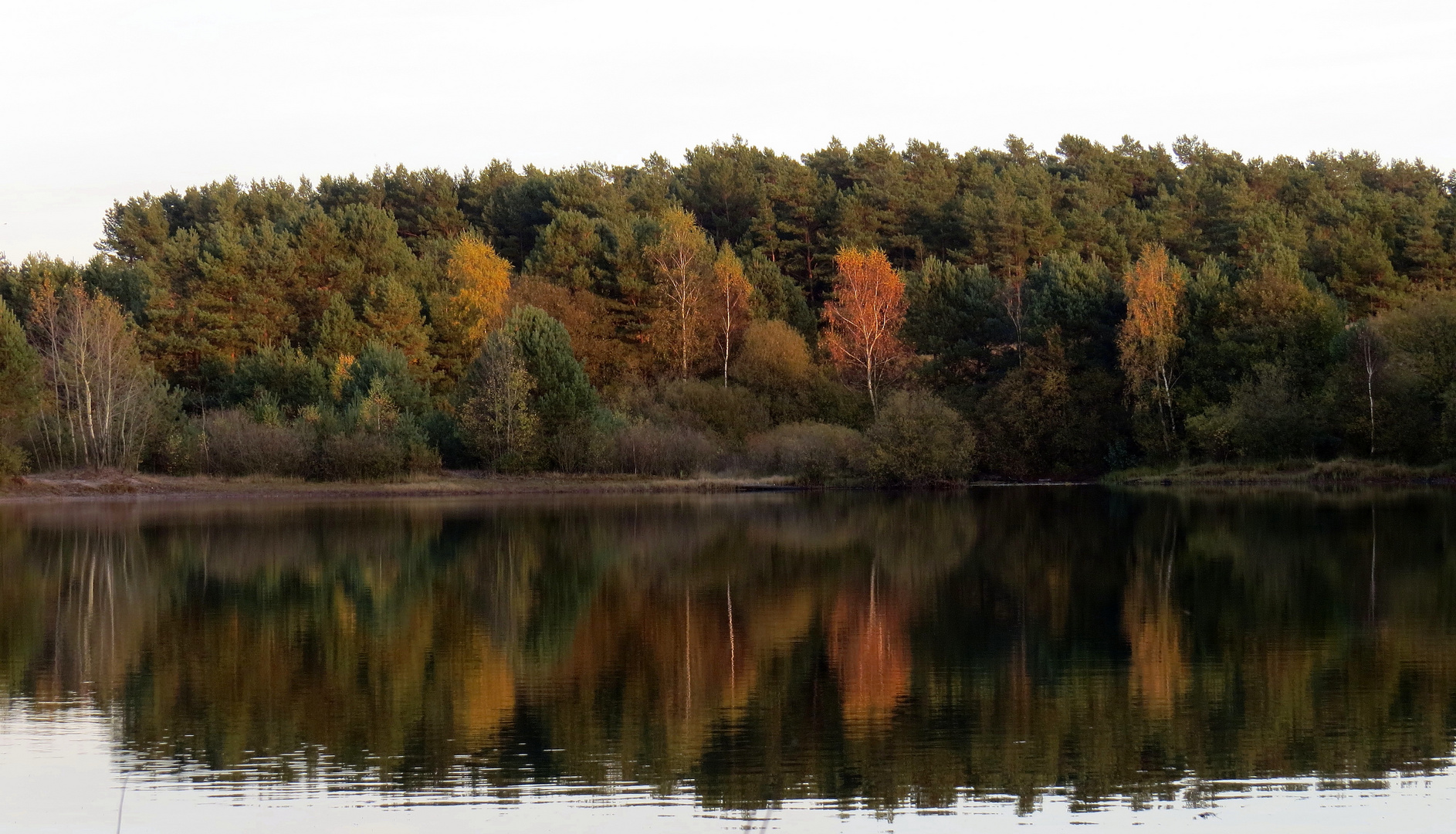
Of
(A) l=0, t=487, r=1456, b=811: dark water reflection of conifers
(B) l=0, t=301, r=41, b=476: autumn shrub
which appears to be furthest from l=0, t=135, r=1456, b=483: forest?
(A) l=0, t=487, r=1456, b=811: dark water reflection of conifers

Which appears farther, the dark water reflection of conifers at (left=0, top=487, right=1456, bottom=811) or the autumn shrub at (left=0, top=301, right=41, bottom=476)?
the autumn shrub at (left=0, top=301, right=41, bottom=476)

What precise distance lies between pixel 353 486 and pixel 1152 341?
98.3 feet

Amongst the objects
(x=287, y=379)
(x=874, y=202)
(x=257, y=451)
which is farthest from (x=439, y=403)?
(x=874, y=202)

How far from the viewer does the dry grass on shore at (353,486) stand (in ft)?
158

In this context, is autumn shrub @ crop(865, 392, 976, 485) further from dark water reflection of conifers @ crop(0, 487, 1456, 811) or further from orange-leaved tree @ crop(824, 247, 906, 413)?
dark water reflection of conifers @ crop(0, 487, 1456, 811)

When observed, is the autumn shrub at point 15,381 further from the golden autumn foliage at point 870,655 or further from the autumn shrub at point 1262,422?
the autumn shrub at point 1262,422

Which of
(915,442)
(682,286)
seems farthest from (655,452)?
(682,286)

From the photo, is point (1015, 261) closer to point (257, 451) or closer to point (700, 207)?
point (700, 207)

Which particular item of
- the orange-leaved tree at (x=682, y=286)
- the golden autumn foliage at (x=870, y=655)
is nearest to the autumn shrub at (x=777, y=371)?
the orange-leaved tree at (x=682, y=286)

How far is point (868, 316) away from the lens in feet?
206

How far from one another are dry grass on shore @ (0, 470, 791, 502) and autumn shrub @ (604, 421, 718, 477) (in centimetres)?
62

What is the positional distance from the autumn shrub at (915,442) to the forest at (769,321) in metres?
0.12

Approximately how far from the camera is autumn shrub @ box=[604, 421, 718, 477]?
5259 cm

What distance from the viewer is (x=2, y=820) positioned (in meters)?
8.77
